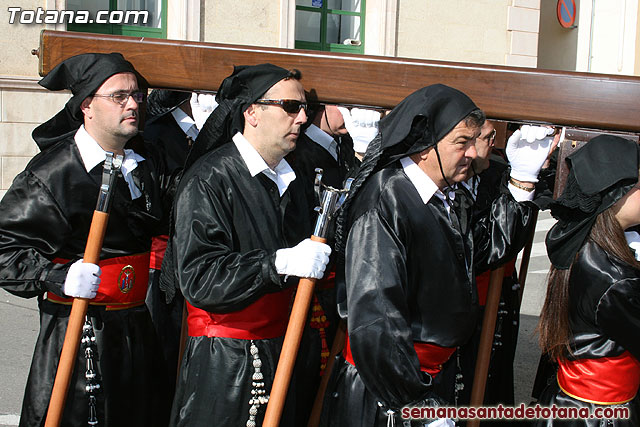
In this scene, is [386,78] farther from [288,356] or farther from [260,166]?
[288,356]

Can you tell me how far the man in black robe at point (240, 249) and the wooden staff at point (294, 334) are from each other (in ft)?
0.27

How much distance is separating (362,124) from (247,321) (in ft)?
4.13

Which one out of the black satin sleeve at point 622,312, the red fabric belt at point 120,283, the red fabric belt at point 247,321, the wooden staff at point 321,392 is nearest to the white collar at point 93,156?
the red fabric belt at point 120,283

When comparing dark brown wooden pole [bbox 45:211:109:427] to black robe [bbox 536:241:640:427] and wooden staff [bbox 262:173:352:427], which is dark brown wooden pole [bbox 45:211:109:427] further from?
black robe [bbox 536:241:640:427]

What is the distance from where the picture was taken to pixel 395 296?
2480mm

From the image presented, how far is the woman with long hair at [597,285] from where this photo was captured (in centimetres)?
292

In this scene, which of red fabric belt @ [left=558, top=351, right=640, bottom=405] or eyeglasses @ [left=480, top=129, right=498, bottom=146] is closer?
red fabric belt @ [left=558, top=351, right=640, bottom=405]

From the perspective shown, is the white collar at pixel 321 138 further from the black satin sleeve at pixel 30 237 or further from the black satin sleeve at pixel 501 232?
the black satin sleeve at pixel 30 237

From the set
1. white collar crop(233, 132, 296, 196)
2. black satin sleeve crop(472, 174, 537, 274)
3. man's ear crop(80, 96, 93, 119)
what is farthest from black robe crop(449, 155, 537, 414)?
man's ear crop(80, 96, 93, 119)

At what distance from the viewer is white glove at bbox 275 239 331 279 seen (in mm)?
2773

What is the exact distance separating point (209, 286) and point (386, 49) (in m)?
9.86

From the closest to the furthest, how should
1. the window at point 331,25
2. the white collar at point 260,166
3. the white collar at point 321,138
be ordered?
the white collar at point 260,166
the white collar at point 321,138
the window at point 331,25

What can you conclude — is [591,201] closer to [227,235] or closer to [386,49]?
[227,235]

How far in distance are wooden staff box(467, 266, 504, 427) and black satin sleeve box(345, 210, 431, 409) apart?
1.15 metres
